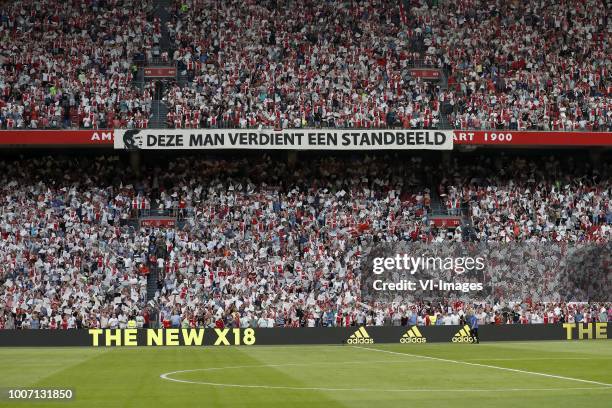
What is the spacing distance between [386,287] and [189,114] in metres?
15.7

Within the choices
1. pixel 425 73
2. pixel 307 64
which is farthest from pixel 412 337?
pixel 425 73

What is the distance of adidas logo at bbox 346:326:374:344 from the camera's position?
46312 millimetres

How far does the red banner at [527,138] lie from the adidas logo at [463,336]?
1479 centimetres

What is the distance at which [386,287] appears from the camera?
173ft

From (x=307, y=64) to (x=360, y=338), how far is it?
21232 millimetres

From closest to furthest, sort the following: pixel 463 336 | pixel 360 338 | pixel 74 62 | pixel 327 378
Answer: pixel 327 378 → pixel 360 338 → pixel 463 336 → pixel 74 62

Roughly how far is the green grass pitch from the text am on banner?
894 inches

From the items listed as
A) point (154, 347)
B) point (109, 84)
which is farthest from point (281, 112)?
A: point (154, 347)

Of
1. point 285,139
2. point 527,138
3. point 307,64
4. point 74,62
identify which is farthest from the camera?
point 307,64

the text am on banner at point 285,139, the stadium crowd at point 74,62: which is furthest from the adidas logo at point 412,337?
the stadium crowd at point 74,62

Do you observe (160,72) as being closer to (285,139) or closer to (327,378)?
(285,139)

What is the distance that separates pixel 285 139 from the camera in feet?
188

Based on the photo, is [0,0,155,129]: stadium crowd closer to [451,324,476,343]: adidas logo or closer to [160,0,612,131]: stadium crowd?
[160,0,612,131]: stadium crowd

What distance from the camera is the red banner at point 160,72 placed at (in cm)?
6084
